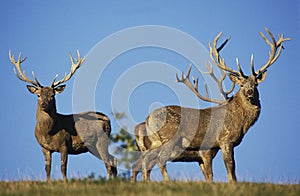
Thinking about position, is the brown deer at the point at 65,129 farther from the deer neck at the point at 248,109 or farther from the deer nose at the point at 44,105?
the deer neck at the point at 248,109

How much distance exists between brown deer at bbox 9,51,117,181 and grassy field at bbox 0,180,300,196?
4165 mm

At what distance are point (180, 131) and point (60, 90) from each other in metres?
4.05

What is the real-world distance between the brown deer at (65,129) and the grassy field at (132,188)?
4.16 meters

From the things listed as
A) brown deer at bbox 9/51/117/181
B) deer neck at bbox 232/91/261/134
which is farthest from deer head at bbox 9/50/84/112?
deer neck at bbox 232/91/261/134

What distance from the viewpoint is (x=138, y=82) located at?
61.7ft

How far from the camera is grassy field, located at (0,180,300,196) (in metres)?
9.91

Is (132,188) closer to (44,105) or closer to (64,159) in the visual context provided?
(64,159)

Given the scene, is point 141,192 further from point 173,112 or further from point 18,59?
point 18,59

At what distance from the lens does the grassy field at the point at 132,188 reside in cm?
991

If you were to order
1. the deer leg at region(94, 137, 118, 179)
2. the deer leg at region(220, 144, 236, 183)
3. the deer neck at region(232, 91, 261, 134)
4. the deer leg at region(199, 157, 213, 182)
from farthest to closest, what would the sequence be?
1. the deer leg at region(94, 137, 118, 179)
2. the deer leg at region(199, 157, 213, 182)
3. the deer neck at region(232, 91, 261, 134)
4. the deer leg at region(220, 144, 236, 183)

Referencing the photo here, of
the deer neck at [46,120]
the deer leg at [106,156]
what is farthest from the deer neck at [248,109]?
the deer neck at [46,120]

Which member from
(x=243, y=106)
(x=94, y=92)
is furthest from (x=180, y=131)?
(x=94, y=92)

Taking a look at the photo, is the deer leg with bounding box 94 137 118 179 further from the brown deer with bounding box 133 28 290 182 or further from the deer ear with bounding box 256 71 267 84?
the deer ear with bounding box 256 71 267 84

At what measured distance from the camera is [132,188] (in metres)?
10.3
